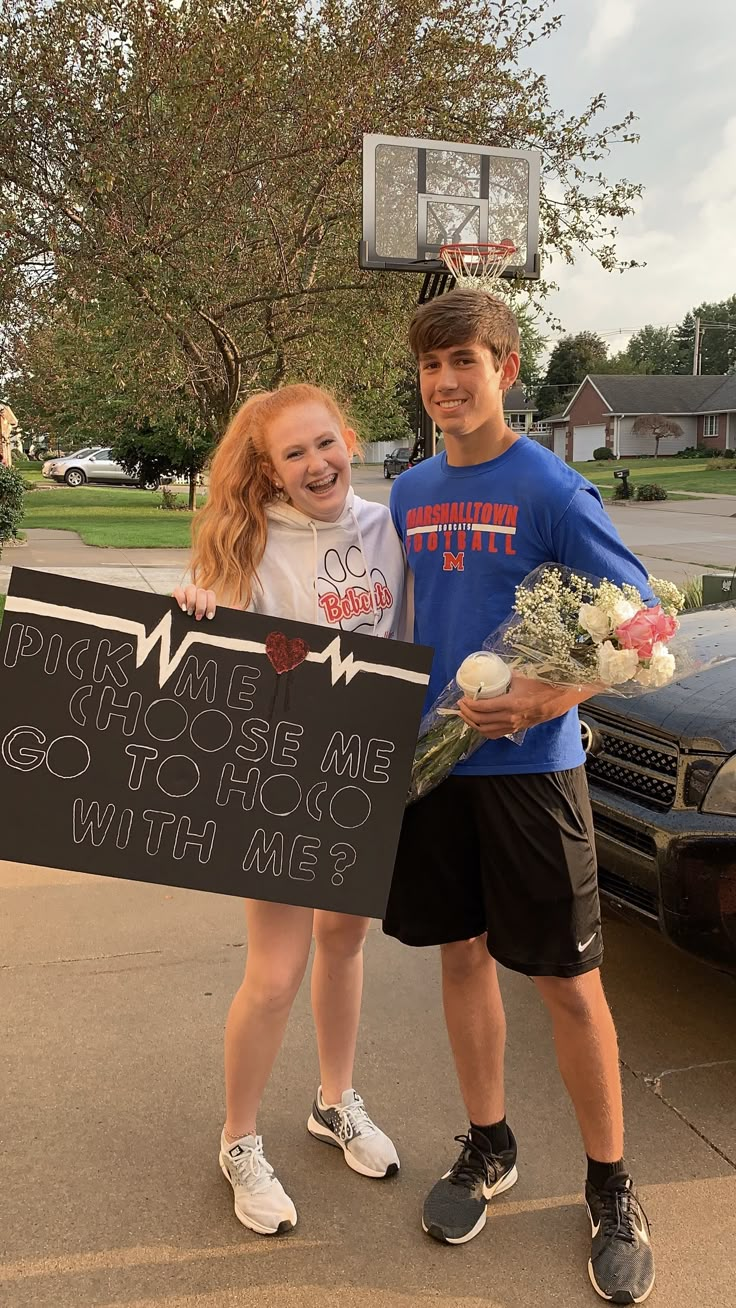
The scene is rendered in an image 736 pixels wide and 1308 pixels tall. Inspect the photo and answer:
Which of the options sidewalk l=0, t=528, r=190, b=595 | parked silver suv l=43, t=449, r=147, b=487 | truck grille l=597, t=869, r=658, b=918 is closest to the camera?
truck grille l=597, t=869, r=658, b=918

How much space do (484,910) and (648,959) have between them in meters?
1.62

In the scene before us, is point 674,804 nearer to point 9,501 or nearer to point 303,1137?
point 303,1137

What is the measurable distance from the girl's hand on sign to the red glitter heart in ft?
0.44

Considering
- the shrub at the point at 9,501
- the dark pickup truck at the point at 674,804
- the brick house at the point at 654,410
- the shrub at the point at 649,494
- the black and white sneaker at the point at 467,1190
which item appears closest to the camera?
the black and white sneaker at the point at 467,1190

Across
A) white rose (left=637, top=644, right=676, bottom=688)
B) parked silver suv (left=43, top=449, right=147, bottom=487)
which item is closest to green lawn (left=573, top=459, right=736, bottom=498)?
parked silver suv (left=43, top=449, right=147, bottom=487)

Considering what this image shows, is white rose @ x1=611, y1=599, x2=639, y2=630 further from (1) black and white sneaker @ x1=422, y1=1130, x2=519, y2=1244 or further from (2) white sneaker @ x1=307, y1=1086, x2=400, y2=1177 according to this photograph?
(2) white sneaker @ x1=307, y1=1086, x2=400, y2=1177

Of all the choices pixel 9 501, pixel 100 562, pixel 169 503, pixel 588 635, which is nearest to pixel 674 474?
pixel 169 503

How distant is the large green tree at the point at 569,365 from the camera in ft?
283

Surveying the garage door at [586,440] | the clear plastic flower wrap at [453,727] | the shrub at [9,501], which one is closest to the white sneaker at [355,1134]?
the clear plastic flower wrap at [453,727]

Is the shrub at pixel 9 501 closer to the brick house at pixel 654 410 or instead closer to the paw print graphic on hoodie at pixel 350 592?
the paw print graphic on hoodie at pixel 350 592

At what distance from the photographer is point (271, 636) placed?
2145mm

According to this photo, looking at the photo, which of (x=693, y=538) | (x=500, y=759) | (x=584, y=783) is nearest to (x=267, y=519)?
(x=500, y=759)

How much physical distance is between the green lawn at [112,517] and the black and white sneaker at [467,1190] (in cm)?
1165

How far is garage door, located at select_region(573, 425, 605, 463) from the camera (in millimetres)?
64188
